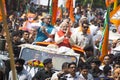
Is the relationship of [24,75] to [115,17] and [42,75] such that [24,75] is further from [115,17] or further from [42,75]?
[115,17]

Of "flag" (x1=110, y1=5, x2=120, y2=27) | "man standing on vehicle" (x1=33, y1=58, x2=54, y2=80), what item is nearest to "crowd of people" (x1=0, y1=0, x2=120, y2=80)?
"man standing on vehicle" (x1=33, y1=58, x2=54, y2=80)

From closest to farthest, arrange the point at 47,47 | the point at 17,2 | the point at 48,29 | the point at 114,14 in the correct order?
the point at 47,47 < the point at 48,29 < the point at 114,14 < the point at 17,2

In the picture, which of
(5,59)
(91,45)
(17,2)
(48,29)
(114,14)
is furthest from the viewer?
(17,2)

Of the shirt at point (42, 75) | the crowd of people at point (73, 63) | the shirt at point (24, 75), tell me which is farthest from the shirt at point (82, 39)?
the shirt at point (42, 75)

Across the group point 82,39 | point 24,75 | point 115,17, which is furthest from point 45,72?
point 115,17

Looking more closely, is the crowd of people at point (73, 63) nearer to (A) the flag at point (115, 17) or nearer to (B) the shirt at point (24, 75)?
(B) the shirt at point (24, 75)

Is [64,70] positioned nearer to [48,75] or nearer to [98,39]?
[48,75]

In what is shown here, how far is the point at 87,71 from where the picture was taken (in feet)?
28.6

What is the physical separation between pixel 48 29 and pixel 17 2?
1072 inches

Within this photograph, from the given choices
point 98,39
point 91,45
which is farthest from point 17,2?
point 91,45

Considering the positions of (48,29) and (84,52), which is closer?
(84,52)

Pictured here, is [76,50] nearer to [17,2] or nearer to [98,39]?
[98,39]

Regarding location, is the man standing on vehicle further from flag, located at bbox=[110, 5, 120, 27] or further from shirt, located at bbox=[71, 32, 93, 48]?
flag, located at bbox=[110, 5, 120, 27]

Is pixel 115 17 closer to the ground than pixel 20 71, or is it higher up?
higher up
